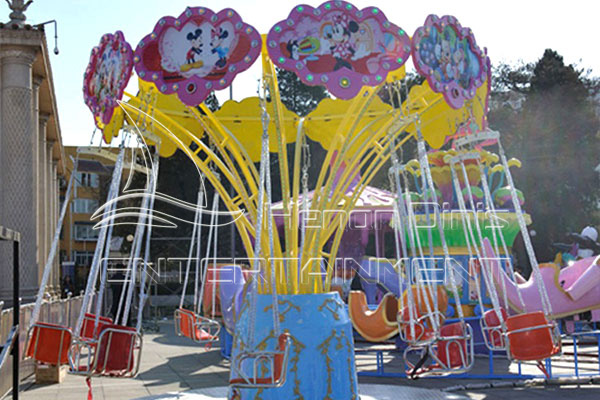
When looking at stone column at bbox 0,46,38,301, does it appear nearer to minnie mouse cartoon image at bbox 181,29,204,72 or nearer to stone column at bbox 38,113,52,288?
stone column at bbox 38,113,52,288

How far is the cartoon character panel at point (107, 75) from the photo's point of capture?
23.0 feet

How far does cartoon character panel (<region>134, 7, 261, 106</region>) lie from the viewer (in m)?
6.55

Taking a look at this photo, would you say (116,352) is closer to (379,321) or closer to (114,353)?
(114,353)

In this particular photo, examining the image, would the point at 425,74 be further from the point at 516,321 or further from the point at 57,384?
the point at 57,384

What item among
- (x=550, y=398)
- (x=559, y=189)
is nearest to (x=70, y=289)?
(x=559, y=189)

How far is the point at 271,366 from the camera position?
19.4ft

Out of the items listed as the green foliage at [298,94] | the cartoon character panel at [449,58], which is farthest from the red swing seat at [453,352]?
the green foliage at [298,94]

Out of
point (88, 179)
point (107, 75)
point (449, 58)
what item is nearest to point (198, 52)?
point (107, 75)

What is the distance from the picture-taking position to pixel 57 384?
405 inches

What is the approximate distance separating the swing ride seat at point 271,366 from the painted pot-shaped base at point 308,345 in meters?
0.47

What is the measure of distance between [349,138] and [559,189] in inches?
1117

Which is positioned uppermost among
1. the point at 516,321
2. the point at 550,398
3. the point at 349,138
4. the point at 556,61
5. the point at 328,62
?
the point at 556,61

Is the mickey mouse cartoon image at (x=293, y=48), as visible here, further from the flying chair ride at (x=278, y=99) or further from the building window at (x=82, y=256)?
the building window at (x=82, y=256)

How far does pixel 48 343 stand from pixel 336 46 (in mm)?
3745
